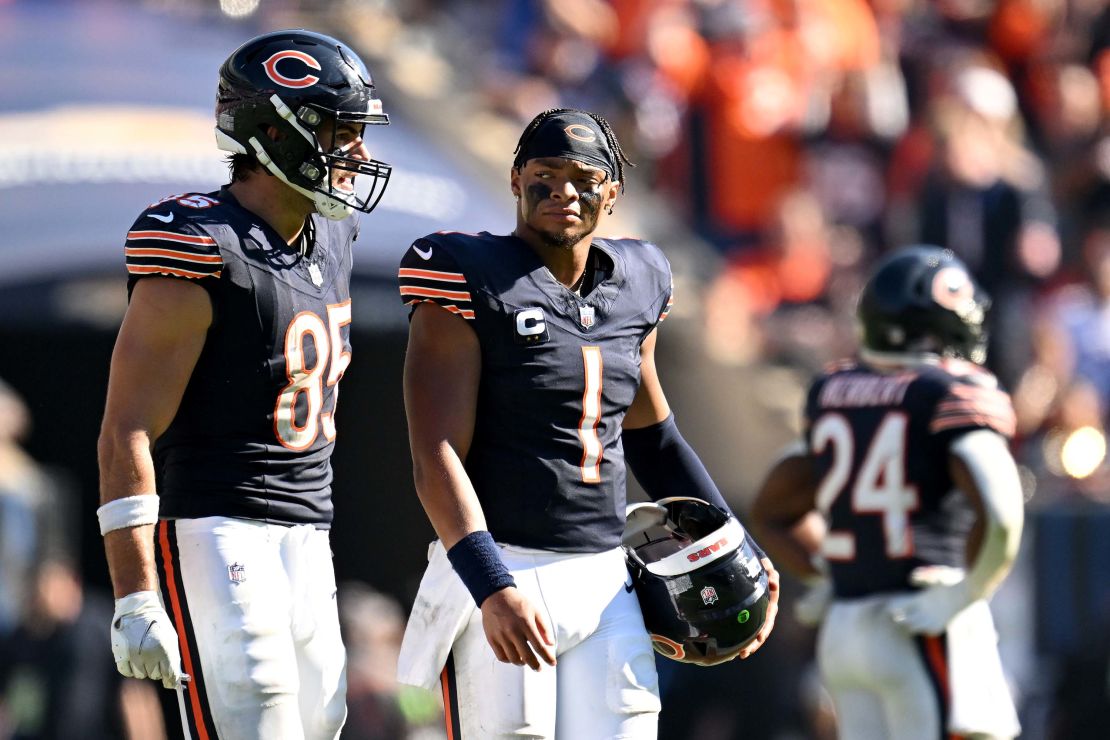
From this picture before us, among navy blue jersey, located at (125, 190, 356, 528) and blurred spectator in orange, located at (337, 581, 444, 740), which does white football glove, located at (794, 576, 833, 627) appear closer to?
blurred spectator in orange, located at (337, 581, 444, 740)

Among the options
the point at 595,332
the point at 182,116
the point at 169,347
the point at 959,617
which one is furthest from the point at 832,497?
the point at 182,116

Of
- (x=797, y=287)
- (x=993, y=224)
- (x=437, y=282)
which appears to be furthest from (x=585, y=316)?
(x=993, y=224)

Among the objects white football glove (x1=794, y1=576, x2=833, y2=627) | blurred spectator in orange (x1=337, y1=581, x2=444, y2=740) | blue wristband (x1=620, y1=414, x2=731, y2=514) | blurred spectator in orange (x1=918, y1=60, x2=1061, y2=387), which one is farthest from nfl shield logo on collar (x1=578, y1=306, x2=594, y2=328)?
blurred spectator in orange (x1=918, y1=60, x2=1061, y2=387)

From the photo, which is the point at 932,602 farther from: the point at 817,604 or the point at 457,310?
the point at 457,310

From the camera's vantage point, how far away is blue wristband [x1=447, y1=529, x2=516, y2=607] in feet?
11.0

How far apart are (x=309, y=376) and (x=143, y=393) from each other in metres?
0.38

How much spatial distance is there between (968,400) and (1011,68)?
6.41 metres

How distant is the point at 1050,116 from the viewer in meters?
11.1

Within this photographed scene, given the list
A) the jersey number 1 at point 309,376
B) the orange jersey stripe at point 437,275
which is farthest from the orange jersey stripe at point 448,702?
the orange jersey stripe at point 437,275

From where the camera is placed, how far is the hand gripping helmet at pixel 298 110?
3.85 metres

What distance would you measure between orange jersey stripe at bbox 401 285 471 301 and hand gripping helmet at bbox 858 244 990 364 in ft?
7.97

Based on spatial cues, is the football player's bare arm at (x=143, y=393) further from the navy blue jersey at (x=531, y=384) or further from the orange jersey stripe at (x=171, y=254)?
the navy blue jersey at (x=531, y=384)

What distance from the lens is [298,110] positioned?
3.85 metres

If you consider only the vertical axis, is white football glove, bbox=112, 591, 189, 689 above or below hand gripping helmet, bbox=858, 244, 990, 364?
below
